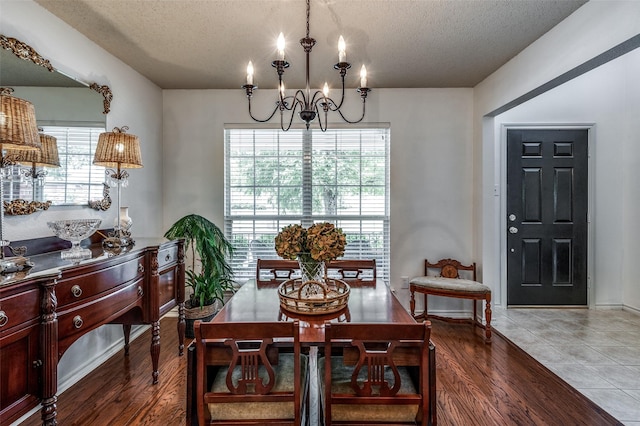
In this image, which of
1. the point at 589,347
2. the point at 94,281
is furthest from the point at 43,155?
the point at 589,347

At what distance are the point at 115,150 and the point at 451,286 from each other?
A: 3.13 metres

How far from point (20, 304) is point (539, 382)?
3093 millimetres

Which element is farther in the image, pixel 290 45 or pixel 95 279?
pixel 290 45

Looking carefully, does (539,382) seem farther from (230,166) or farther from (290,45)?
(230,166)

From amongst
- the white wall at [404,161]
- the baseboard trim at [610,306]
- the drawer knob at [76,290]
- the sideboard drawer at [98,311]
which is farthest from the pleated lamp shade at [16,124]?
the baseboard trim at [610,306]

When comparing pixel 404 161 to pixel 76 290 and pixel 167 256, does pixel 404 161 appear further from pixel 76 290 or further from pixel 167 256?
pixel 76 290

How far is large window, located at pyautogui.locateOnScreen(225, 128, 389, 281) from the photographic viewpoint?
3568 millimetres

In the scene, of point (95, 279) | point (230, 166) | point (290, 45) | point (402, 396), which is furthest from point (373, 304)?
point (230, 166)

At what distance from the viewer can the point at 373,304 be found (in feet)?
6.04

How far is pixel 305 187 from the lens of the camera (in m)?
3.59

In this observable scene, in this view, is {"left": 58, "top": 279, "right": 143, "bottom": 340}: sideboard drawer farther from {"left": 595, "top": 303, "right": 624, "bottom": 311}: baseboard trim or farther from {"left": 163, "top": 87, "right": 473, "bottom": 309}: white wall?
{"left": 595, "top": 303, "right": 624, "bottom": 311}: baseboard trim

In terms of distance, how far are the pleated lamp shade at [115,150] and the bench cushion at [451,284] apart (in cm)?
283

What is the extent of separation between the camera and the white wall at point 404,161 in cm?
354

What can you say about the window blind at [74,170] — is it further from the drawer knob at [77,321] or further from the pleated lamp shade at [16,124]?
the drawer knob at [77,321]
